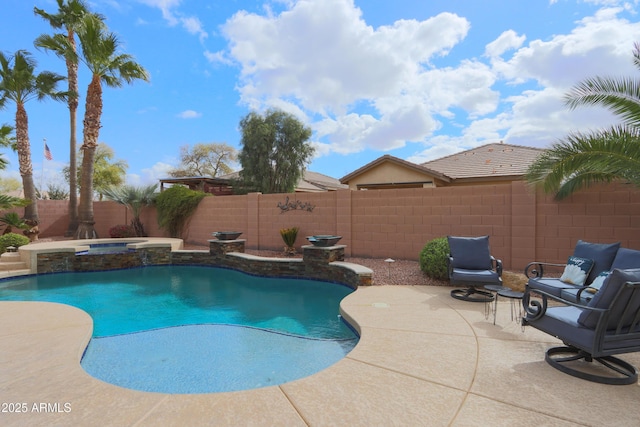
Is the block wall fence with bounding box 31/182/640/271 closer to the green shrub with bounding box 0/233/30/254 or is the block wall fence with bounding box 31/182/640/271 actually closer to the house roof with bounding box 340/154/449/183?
the house roof with bounding box 340/154/449/183

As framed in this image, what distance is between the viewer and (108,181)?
36094mm

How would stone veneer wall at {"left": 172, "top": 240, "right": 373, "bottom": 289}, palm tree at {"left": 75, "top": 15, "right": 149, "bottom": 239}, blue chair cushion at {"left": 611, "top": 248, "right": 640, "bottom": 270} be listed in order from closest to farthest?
blue chair cushion at {"left": 611, "top": 248, "right": 640, "bottom": 270} → stone veneer wall at {"left": 172, "top": 240, "right": 373, "bottom": 289} → palm tree at {"left": 75, "top": 15, "right": 149, "bottom": 239}

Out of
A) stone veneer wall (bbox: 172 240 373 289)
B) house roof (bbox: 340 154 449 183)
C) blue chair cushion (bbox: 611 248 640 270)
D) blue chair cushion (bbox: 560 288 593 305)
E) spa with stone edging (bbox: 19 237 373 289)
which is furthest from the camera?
house roof (bbox: 340 154 449 183)

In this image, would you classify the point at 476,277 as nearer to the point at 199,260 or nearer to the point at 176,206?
the point at 199,260

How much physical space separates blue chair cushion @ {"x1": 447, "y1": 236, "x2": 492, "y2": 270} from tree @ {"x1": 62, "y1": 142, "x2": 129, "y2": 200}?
1480 inches

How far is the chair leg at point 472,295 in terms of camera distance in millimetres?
5918

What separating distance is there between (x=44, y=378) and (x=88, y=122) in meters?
15.3

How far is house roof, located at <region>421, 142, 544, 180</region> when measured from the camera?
14156 millimetres

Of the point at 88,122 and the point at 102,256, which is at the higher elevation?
the point at 88,122

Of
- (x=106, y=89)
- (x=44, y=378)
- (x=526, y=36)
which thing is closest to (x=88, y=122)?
(x=106, y=89)

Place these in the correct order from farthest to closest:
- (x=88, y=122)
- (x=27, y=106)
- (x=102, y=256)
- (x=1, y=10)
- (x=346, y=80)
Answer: (x=27, y=106) → (x=88, y=122) → (x=346, y=80) → (x=102, y=256) → (x=1, y=10)

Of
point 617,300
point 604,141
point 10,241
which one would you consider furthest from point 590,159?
point 10,241

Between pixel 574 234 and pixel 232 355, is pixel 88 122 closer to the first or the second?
pixel 232 355

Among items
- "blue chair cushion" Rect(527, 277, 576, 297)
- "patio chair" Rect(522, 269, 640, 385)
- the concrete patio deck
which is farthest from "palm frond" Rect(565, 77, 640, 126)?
the concrete patio deck
